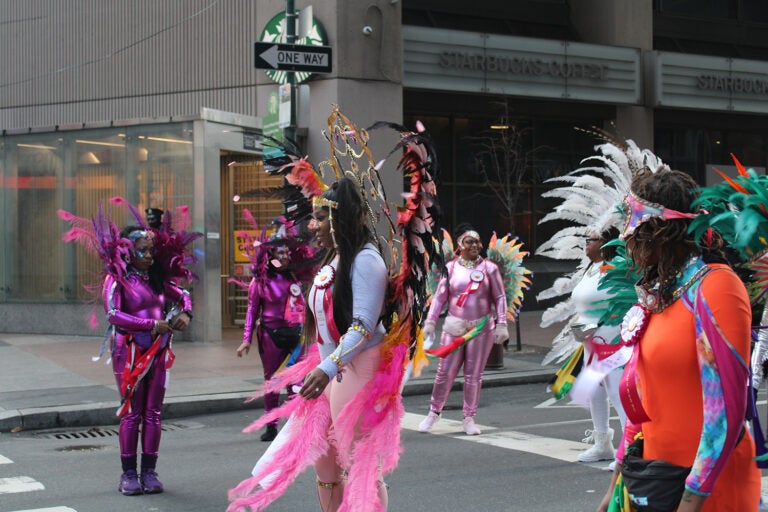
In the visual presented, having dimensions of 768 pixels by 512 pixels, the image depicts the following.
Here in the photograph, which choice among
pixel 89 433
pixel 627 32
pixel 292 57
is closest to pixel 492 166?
pixel 627 32

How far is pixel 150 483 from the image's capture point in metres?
7.17

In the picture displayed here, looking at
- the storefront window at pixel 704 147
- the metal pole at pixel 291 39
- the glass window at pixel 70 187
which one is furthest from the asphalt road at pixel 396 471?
the storefront window at pixel 704 147

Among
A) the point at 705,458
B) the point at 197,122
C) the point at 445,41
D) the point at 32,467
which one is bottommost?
the point at 32,467

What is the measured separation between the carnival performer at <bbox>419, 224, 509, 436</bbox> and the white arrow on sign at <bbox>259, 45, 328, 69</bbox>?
4.56 meters

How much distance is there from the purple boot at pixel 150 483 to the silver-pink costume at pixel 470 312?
333 cm

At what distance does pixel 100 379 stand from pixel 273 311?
4349 mm

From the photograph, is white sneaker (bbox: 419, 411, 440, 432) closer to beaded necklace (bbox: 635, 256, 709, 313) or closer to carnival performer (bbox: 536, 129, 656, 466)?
carnival performer (bbox: 536, 129, 656, 466)

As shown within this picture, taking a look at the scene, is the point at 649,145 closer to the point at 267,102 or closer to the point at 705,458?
the point at 267,102

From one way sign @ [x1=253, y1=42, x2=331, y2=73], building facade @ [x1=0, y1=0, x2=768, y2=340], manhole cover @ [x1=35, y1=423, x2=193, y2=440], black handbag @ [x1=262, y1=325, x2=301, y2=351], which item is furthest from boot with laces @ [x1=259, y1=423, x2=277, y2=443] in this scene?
building facade @ [x1=0, y1=0, x2=768, y2=340]

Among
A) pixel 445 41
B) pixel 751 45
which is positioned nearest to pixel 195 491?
pixel 445 41

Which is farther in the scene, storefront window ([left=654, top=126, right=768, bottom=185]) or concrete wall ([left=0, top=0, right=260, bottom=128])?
storefront window ([left=654, top=126, right=768, bottom=185])

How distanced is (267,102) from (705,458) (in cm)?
1687

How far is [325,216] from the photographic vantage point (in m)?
5.01

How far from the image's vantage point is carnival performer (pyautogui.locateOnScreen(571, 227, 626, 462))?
12.3 ft
